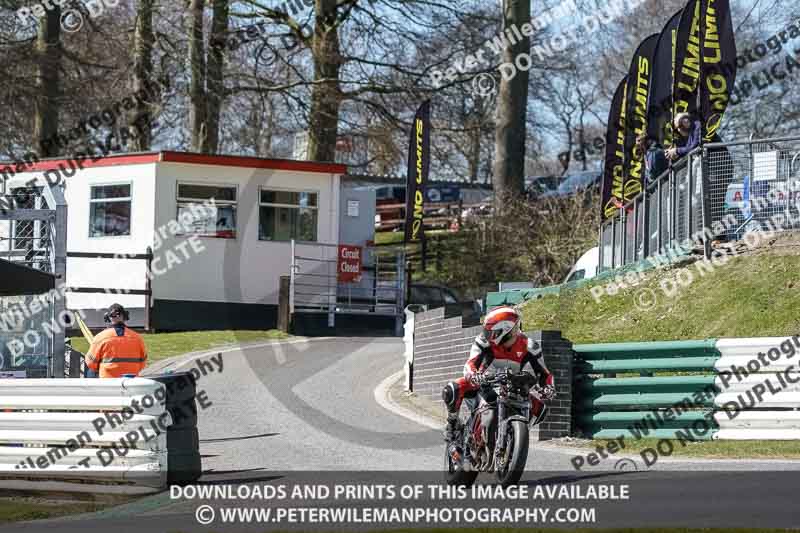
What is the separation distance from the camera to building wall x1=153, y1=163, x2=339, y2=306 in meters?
30.1

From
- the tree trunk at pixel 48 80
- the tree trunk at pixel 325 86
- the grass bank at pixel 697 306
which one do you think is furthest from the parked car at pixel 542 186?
the grass bank at pixel 697 306

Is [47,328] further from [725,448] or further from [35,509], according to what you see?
[725,448]

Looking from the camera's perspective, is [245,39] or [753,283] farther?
[245,39]

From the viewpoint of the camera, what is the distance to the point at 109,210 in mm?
31078

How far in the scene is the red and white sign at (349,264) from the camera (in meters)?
30.9

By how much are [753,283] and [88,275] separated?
18283mm

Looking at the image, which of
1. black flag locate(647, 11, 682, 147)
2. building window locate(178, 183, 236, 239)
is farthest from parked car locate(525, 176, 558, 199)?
black flag locate(647, 11, 682, 147)

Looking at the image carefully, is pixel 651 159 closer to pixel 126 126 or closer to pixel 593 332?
pixel 593 332

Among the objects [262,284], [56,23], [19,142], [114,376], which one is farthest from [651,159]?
[19,142]

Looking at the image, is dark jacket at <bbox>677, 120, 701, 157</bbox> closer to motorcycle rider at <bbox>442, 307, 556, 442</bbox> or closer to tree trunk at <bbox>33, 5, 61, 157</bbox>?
motorcycle rider at <bbox>442, 307, 556, 442</bbox>

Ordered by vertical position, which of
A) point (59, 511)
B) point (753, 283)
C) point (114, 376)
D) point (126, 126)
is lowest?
point (59, 511)

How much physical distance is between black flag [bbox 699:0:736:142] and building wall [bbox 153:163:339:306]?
46.8ft

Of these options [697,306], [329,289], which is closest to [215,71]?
[329,289]

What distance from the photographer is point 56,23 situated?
127 feet
